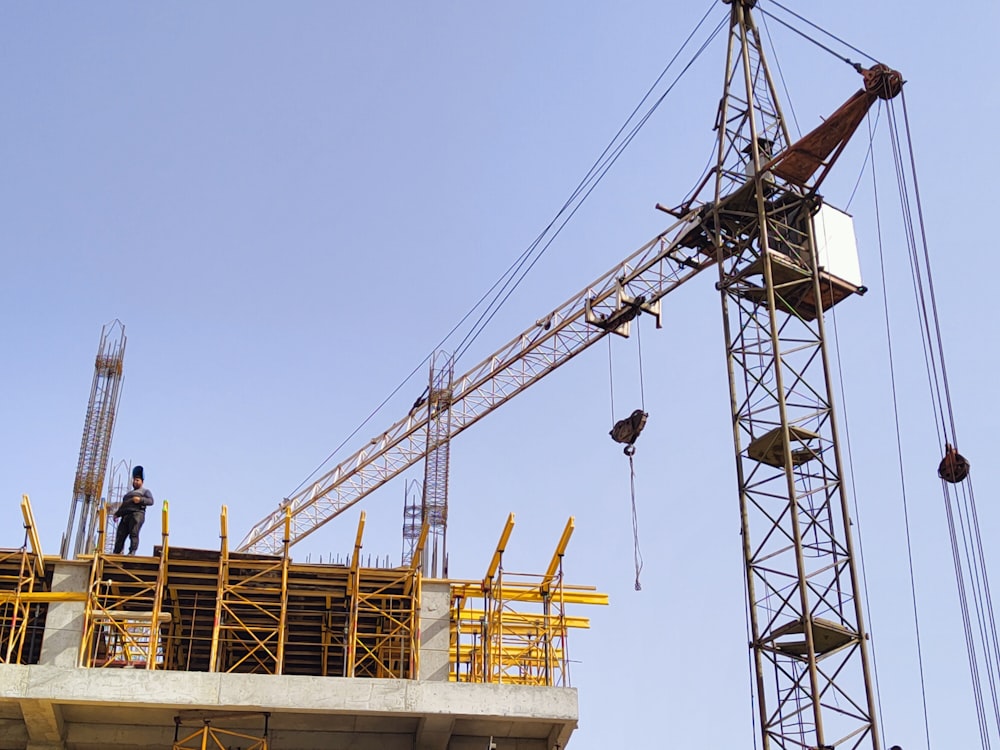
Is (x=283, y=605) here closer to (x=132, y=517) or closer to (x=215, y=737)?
(x=215, y=737)

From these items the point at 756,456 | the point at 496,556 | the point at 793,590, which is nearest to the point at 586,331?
the point at 756,456

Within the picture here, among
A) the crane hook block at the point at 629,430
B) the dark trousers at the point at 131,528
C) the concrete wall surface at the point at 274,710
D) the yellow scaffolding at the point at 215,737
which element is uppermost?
the crane hook block at the point at 629,430

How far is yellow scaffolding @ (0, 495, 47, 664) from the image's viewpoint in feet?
81.7

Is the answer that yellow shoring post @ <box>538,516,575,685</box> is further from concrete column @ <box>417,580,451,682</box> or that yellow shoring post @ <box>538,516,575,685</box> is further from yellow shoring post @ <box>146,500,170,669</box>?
yellow shoring post @ <box>146,500,170,669</box>

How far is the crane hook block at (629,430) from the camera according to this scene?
40.2 m

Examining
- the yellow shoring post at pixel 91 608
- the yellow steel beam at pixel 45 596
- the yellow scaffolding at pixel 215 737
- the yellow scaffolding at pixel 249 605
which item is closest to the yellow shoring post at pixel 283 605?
the yellow scaffolding at pixel 249 605

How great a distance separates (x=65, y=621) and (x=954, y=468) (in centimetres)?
2189

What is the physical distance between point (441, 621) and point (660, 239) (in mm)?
22852

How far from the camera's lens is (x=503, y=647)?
28.8 meters

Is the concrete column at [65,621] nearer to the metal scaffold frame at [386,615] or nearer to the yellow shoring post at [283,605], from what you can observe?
the yellow shoring post at [283,605]

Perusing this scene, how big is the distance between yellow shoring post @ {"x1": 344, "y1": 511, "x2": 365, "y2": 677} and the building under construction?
40 millimetres

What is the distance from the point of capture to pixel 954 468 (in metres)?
33.3

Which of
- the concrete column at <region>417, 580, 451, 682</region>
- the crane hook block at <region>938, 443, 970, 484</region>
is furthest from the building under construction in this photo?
the crane hook block at <region>938, 443, 970, 484</region>

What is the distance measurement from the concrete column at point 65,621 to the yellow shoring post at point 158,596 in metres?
1.40
